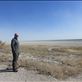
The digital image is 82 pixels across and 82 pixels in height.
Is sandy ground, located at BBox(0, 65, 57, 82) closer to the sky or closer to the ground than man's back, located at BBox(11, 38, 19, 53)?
closer to the ground

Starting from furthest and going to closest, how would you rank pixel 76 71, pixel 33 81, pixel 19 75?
pixel 76 71
pixel 19 75
pixel 33 81

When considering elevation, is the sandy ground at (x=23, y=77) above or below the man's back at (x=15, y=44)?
below

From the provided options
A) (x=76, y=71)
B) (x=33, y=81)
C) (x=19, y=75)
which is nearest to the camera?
(x=33, y=81)

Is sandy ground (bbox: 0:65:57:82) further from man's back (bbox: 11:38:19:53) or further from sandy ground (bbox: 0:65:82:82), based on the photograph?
man's back (bbox: 11:38:19:53)

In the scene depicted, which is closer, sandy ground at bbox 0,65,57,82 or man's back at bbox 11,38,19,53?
sandy ground at bbox 0,65,57,82

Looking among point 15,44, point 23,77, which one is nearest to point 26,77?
point 23,77

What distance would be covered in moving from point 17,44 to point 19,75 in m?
1.60

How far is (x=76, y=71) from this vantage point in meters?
11.4

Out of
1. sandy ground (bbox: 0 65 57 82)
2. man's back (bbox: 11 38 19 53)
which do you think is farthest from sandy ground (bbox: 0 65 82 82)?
man's back (bbox: 11 38 19 53)

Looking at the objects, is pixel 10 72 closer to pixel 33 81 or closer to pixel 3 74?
pixel 3 74

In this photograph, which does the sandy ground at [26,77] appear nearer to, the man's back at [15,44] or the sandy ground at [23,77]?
the sandy ground at [23,77]

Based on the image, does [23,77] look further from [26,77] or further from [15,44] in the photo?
[15,44]

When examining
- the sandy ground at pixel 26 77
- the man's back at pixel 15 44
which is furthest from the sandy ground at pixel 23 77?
the man's back at pixel 15 44

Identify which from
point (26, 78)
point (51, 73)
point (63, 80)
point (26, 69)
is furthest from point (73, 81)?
point (26, 69)
